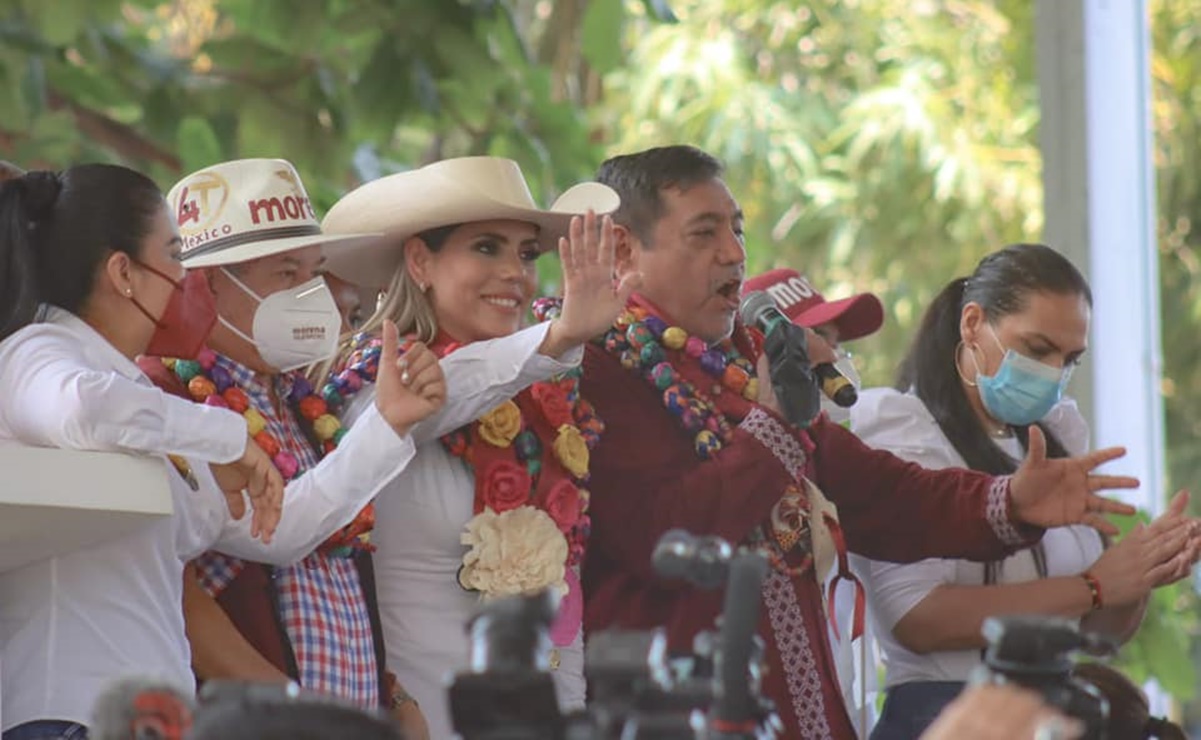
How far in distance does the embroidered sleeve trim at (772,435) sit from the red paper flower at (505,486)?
0.33 metres

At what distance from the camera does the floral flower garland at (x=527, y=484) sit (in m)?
3.28

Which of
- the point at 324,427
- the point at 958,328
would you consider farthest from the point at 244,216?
the point at 958,328

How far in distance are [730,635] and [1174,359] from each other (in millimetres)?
8015

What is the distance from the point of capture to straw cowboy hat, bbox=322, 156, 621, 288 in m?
3.46

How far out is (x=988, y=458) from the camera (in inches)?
158

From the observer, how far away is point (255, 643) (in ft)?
10.4

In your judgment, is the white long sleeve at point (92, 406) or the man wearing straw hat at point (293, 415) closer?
the white long sleeve at point (92, 406)

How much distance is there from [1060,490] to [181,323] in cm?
141

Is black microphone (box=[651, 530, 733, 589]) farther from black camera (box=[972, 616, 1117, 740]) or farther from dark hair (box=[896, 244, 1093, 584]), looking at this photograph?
dark hair (box=[896, 244, 1093, 584])

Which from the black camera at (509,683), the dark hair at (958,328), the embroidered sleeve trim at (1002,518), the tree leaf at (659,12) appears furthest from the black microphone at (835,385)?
the tree leaf at (659,12)

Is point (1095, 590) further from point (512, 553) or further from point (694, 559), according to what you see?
point (694, 559)

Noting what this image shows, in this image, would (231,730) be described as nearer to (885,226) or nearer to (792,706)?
(792,706)

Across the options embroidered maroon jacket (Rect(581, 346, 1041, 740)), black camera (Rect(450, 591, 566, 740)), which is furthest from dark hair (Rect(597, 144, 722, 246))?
black camera (Rect(450, 591, 566, 740))

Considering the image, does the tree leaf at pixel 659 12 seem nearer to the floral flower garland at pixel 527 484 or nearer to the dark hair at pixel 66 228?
the floral flower garland at pixel 527 484
